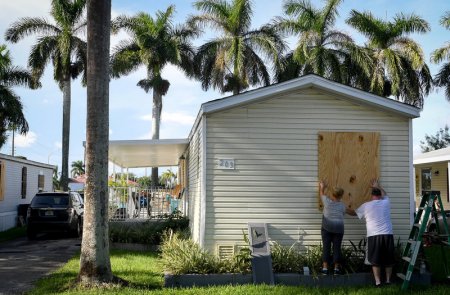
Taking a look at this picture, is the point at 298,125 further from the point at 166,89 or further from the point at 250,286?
the point at 166,89

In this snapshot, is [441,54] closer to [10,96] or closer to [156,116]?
[156,116]

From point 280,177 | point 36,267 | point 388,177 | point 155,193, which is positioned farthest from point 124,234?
point 388,177

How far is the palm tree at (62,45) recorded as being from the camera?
2838cm

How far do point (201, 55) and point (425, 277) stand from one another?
23.4 metres

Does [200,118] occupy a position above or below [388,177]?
above

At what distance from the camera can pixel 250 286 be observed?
805cm

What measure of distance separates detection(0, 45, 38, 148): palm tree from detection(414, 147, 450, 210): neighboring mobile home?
18.9 m

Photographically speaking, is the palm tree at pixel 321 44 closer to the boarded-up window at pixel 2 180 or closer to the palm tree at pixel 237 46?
the palm tree at pixel 237 46

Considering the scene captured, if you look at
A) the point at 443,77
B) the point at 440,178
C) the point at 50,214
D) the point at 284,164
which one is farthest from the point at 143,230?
the point at 443,77

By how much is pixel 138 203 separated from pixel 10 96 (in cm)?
1256

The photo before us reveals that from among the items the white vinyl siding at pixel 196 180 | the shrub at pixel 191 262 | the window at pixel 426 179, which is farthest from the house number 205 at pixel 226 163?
the window at pixel 426 179

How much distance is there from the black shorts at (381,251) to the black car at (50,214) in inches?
447

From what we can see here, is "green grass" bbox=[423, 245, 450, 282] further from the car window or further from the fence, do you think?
the car window

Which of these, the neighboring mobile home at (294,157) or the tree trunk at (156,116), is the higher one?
the tree trunk at (156,116)
